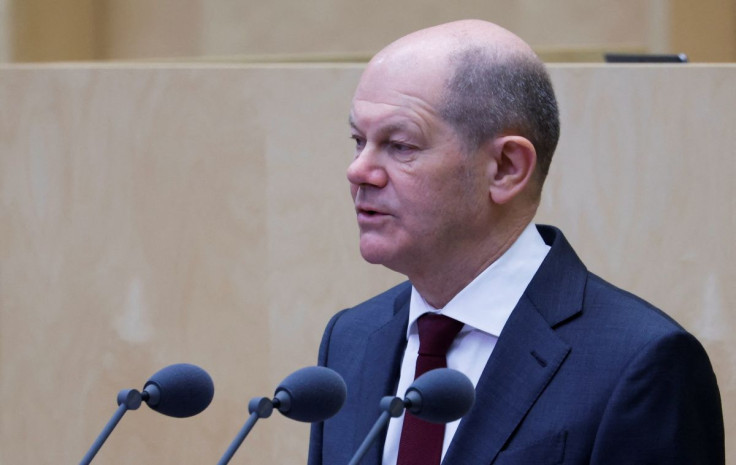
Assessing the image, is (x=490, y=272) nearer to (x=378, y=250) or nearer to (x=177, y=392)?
(x=378, y=250)

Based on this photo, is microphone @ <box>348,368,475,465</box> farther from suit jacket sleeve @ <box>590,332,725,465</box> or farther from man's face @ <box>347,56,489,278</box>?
man's face @ <box>347,56,489,278</box>

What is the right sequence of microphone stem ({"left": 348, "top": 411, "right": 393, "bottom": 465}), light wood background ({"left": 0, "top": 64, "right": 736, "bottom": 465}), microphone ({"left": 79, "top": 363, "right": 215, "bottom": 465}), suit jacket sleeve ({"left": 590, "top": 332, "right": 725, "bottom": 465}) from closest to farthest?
1. microphone stem ({"left": 348, "top": 411, "right": 393, "bottom": 465})
2. microphone ({"left": 79, "top": 363, "right": 215, "bottom": 465})
3. suit jacket sleeve ({"left": 590, "top": 332, "right": 725, "bottom": 465})
4. light wood background ({"left": 0, "top": 64, "right": 736, "bottom": 465})

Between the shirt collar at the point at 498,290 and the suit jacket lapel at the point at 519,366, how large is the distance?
0.03 metres

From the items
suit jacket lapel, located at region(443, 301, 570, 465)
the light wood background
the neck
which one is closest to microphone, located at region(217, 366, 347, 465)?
suit jacket lapel, located at region(443, 301, 570, 465)

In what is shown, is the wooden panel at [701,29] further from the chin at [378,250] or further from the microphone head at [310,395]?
the microphone head at [310,395]

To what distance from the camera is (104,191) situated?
2742mm

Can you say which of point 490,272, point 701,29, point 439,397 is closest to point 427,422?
point 490,272

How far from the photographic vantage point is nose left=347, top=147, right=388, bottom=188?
67.3 inches

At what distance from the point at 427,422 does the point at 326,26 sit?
233 cm

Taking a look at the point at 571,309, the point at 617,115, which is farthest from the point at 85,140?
the point at 571,309

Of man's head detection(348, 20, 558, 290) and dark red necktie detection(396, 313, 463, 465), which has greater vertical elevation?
man's head detection(348, 20, 558, 290)

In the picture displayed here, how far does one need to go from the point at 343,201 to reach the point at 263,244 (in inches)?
8.0

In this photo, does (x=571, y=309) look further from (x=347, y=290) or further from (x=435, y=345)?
(x=347, y=290)

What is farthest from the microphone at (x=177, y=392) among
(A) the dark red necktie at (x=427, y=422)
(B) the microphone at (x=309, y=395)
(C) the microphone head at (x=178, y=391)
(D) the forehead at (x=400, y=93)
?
(D) the forehead at (x=400, y=93)
